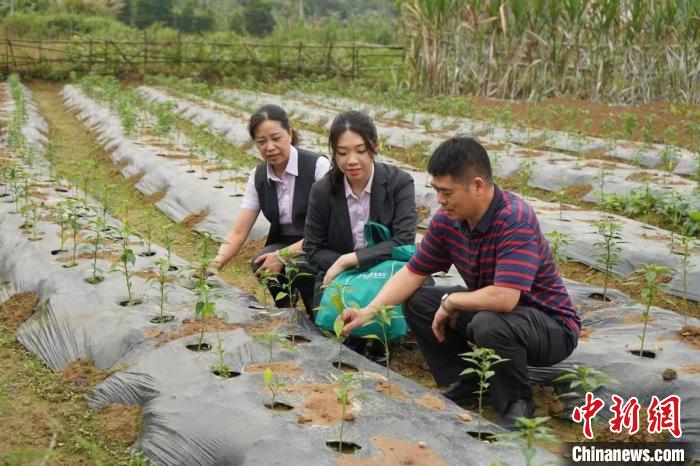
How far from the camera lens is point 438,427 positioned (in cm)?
287

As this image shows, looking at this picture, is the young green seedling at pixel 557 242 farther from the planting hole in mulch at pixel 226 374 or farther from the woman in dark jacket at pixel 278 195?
the planting hole in mulch at pixel 226 374

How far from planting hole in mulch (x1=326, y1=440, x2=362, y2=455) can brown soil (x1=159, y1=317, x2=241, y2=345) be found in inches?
43.2

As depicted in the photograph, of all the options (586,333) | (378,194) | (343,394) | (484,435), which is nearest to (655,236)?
(586,333)

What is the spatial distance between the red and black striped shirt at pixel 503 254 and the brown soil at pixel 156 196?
15.6 ft

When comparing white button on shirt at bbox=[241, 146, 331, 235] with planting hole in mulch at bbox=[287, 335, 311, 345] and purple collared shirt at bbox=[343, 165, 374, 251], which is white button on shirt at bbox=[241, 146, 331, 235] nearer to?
purple collared shirt at bbox=[343, 165, 374, 251]

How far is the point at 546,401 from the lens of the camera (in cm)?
347

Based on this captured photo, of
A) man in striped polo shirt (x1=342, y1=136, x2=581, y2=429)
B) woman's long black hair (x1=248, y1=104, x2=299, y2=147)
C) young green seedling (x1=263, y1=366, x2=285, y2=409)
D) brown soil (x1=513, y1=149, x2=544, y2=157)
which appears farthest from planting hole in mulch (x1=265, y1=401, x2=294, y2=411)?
brown soil (x1=513, y1=149, x2=544, y2=157)

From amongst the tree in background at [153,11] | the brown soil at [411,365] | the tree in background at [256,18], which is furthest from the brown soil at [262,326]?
the tree in background at [153,11]

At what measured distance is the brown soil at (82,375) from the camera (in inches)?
142

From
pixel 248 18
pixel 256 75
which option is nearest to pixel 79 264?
pixel 256 75

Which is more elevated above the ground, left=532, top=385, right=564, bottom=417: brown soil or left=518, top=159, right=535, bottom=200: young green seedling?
left=518, top=159, right=535, bottom=200: young green seedling

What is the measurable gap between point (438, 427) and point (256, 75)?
18546mm

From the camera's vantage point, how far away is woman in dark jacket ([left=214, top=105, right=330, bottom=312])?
4.20m

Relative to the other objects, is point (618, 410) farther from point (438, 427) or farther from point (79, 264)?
point (79, 264)
